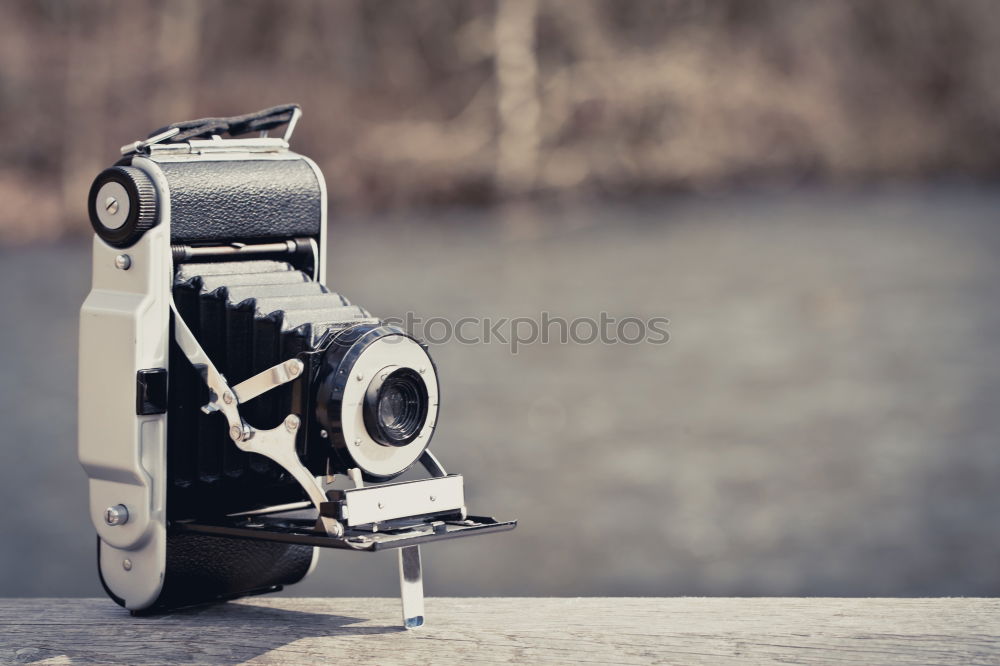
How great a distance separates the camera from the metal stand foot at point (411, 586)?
9.44ft

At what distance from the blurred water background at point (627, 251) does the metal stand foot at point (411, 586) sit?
26.5ft

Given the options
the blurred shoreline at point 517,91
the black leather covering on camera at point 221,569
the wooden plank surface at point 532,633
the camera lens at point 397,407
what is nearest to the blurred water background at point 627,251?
the blurred shoreline at point 517,91

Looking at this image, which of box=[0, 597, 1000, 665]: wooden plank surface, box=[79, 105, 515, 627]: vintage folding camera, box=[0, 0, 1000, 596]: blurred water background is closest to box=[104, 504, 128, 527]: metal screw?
box=[79, 105, 515, 627]: vintage folding camera

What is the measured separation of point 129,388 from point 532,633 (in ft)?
2.92

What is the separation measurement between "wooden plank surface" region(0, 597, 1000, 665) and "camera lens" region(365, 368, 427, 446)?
0.39 m

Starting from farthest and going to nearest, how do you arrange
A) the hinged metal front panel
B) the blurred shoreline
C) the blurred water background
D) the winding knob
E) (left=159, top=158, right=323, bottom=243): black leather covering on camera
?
1. the blurred shoreline
2. the blurred water background
3. (left=159, top=158, right=323, bottom=243): black leather covering on camera
4. the winding knob
5. the hinged metal front panel

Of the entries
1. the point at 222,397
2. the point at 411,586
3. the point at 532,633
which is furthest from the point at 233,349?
the point at 532,633

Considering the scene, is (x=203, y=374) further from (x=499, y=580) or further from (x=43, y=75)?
(x=43, y=75)

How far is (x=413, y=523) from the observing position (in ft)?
9.43

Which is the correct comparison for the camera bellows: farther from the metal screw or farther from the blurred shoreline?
the blurred shoreline

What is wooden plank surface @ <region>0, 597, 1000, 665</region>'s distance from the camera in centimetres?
276

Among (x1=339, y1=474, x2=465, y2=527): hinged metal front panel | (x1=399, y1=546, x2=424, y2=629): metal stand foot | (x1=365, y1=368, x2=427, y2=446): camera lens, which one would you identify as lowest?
(x1=399, y1=546, x2=424, y2=629): metal stand foot

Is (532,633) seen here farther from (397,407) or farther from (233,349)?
Result: (233,349)

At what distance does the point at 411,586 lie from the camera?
2906mm
